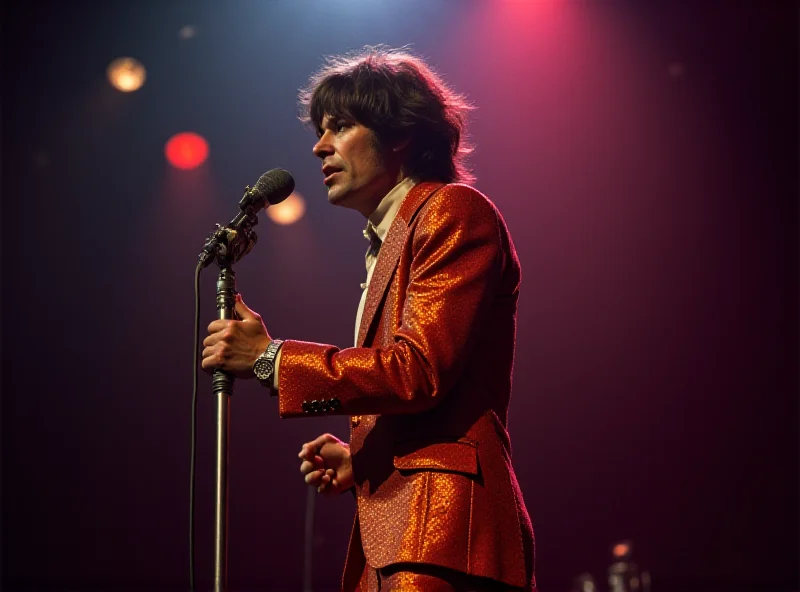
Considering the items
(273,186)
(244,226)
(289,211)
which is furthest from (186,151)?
(244,226)

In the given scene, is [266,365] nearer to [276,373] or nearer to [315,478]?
[276,373]

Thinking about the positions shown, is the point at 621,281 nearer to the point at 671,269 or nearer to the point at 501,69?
the point at 671,269

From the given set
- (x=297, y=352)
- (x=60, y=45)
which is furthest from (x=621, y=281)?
(x=297, y=352)

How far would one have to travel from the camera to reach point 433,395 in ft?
5.73

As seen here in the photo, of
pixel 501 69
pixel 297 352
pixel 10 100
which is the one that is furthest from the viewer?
pixel 501 69

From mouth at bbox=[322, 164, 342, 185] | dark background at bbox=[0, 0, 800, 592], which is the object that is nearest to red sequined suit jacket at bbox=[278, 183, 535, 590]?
mouth at bbox=[322, 164, 342, 185]

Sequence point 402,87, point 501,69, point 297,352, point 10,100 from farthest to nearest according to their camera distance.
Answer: point 501,69
point 10,100
point 402,87
point 297,352

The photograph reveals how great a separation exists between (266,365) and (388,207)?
64 centimetres

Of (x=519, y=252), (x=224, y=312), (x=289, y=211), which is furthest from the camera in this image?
(x=519, y=252)

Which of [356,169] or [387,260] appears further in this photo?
[356,169]

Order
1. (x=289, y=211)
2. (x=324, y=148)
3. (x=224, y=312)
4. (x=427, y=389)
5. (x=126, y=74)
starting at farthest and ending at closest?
(x=289, y=211) → (x=126, y=74) → (x=324, y=148) → (x=224, y=312) → (x=427, y=389)

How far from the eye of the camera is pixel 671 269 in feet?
22.7

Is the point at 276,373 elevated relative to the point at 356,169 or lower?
lower

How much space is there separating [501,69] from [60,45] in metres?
3.07
